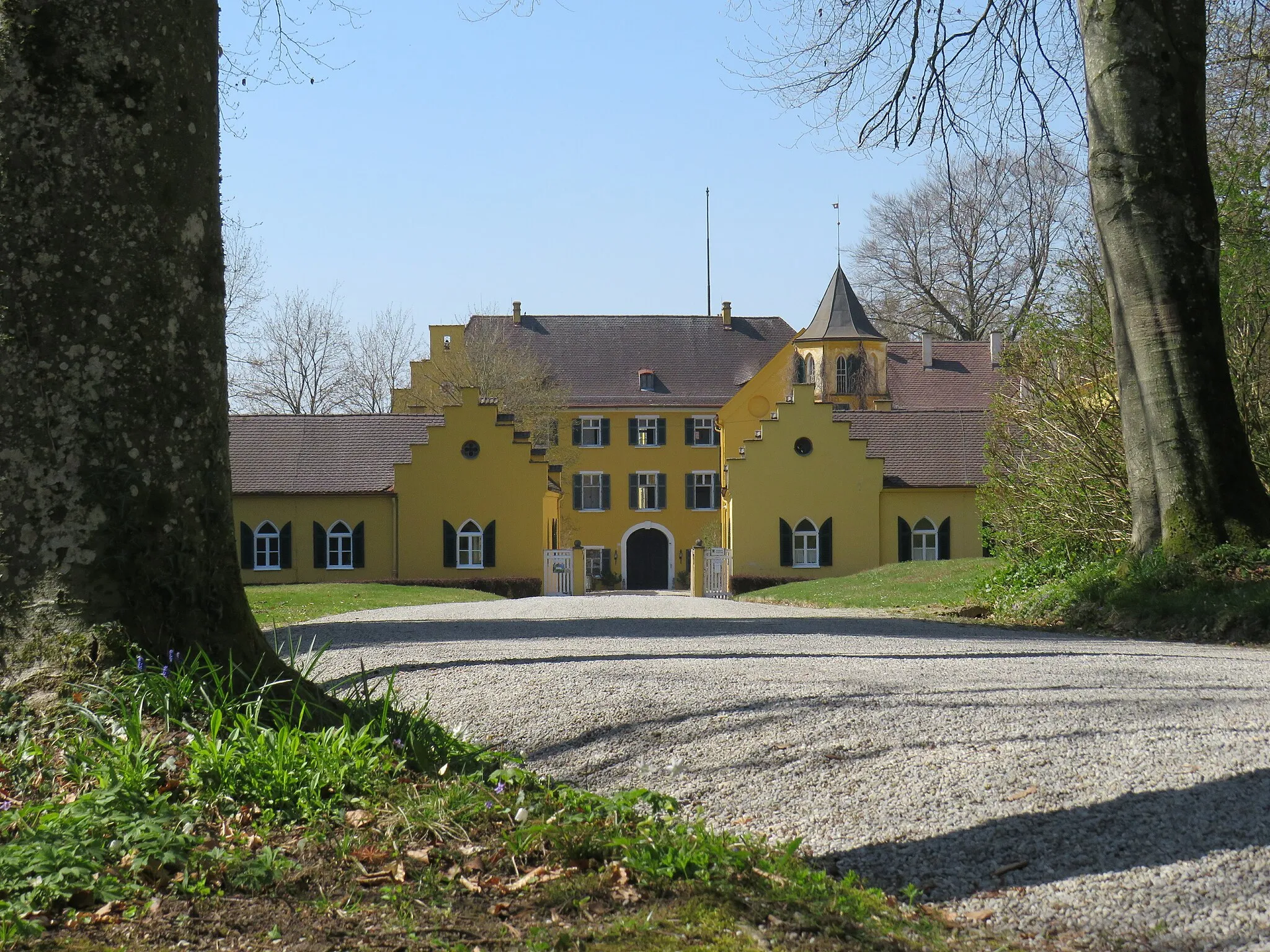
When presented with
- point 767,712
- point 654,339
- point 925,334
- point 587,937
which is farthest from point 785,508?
point 587,937

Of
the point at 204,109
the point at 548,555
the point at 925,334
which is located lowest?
the point at 548,555

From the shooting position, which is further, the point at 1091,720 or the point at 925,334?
the point at 925,334

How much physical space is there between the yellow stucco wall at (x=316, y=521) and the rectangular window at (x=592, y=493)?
17.2m

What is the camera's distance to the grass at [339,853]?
2.74 m

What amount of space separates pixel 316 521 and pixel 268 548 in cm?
162

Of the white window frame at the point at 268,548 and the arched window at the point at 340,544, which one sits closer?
the white window frame at the point at 268,548

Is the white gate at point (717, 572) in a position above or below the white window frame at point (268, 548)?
below

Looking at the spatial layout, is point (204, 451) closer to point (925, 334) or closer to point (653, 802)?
point (653, 802)

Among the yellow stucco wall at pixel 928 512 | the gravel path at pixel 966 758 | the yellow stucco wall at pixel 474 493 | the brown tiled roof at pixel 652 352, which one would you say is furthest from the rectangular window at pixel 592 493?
the gravel path at pixel 966 758

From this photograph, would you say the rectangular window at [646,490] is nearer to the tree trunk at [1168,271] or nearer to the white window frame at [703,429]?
the white window frame at [703,429]

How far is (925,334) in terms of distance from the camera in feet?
167

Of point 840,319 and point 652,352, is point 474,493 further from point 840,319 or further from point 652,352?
point 652,352

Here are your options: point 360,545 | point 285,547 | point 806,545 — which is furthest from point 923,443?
point 285,547

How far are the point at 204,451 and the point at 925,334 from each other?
49.2m
